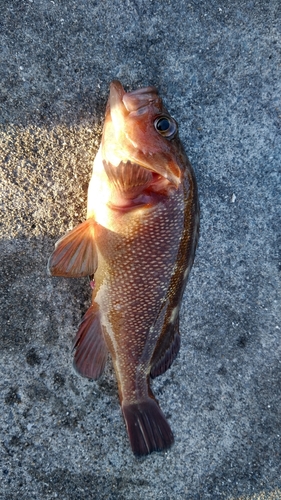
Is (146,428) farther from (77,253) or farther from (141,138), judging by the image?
(141,138)

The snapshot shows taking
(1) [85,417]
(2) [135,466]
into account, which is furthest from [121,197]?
(2) [135,466]

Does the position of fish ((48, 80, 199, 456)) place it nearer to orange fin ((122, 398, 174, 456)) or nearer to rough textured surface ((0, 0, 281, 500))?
orange fin ((122, 398, 174, 456))

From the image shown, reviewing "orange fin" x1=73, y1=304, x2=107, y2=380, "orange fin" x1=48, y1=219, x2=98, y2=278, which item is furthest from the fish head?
"orange fin" x1=73, y1=304, x2=107, y2=380

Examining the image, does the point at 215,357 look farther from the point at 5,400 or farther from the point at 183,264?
the point at 5,400

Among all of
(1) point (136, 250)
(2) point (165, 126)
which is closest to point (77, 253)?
(1) point (136, 250)

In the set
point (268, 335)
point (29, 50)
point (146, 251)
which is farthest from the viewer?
point (268, 335)

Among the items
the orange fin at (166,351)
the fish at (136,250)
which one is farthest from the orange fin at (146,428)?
the orange fin at (166,351)

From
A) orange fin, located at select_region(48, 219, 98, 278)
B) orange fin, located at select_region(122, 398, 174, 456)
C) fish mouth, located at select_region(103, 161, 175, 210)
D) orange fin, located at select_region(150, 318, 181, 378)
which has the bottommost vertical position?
orange fin, located at select_region(122, 398, 174, 456)
